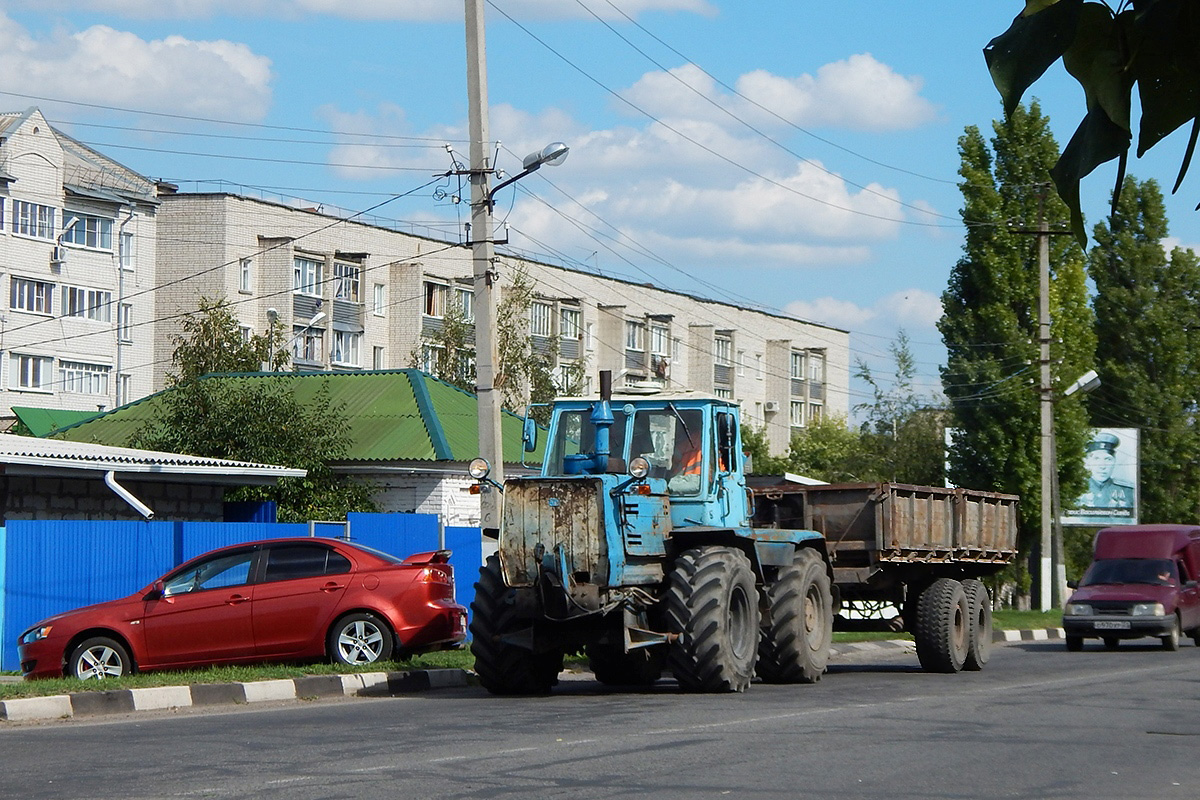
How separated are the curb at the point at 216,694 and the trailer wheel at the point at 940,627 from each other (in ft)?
19.3

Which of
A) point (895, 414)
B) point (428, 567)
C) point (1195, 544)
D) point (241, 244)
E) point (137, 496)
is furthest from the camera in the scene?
point (241, 244)

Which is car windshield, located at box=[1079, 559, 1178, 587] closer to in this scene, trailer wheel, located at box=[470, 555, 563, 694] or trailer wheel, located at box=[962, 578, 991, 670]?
trailer wheel, located at box=[962, 578, 991, 670]

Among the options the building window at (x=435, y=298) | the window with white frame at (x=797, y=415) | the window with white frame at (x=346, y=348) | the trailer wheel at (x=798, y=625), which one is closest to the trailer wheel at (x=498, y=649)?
the trailer wheel at (x=798, y=625)

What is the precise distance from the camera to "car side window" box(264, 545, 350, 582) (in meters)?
16.4

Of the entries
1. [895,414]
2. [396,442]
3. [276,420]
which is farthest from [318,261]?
[276,420]

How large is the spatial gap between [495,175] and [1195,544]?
16166 mm

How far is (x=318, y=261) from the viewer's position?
65.8m

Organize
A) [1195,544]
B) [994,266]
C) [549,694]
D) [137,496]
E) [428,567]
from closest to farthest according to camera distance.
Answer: [549,694]
[428,567]
[137,496]
[1195,544]
[994,266]

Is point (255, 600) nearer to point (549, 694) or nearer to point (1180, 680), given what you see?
point (549, 694)

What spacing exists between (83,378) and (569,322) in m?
26.0

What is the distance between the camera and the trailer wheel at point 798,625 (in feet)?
52.7

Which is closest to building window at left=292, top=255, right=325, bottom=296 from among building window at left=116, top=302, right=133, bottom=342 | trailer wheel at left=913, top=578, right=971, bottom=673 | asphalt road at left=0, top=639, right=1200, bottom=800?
building window at left=116, top=302, right=133, bottom=342

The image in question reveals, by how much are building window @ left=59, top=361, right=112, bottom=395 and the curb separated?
1833 inches

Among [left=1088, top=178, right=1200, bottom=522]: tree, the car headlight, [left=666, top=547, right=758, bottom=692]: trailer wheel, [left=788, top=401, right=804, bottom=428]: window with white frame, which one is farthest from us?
[left=788, top=401, right=804, bottom=428]: window with white frame
